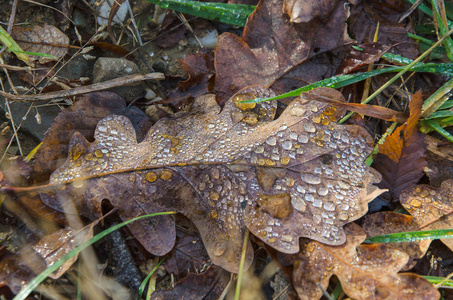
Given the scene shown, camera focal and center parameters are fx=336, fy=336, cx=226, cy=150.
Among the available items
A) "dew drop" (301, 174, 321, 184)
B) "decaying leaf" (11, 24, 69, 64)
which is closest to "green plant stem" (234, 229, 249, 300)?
"dew drop" (301, 174, 321, 184)

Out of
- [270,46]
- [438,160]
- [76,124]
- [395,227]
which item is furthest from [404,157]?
[76,124]

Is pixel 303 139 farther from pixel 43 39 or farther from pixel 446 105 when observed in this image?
pixel 43 39

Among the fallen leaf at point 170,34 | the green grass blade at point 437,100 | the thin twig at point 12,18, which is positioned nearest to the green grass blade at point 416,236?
the green grass blade at point 437,100

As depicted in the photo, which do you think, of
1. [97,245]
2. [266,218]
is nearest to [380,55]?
[266,218]

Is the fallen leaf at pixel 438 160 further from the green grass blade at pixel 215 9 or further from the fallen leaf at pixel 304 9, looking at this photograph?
the green grass blade at pixel 215 9

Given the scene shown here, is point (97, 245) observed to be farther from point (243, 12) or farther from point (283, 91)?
point (243, 12)

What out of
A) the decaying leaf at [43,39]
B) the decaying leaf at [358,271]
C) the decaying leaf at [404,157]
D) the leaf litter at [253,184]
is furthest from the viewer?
the decaying leaf at [43,39]
